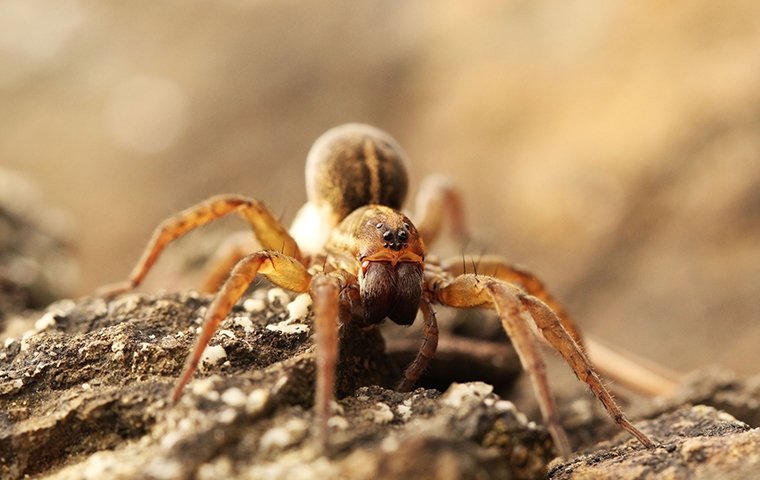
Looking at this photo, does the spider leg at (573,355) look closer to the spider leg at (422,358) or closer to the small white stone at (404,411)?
the spider leg at (422,358)

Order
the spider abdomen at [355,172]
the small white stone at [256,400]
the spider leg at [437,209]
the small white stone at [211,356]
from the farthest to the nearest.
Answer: the spider leg at [437,209]
the spider abdomen at [355,172]
the small white stone at [211,356]
the small white stone at [256,400]

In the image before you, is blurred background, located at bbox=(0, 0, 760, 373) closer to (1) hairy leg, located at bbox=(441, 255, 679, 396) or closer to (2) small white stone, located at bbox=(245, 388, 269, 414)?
Answer: (1) hairy leg, located at bbox=(441, 255, 679, 396)

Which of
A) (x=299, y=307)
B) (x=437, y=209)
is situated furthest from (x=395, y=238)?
(x=437, y=209)

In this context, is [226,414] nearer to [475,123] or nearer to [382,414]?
[382,414]

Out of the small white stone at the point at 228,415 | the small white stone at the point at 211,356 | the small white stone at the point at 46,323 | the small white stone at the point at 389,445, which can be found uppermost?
the small white stone at the point at 46,323

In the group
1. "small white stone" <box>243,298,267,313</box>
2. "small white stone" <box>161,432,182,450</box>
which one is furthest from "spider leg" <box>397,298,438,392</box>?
"small white stone" <box>161,432,182,450</box>

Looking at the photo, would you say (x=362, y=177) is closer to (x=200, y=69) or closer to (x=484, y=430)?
(x=484, y=430)

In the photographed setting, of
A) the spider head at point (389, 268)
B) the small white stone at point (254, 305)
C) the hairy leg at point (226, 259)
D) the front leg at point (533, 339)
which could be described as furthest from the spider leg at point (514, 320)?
the hairy leg at point (226, 259)
